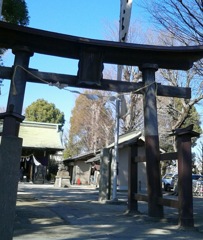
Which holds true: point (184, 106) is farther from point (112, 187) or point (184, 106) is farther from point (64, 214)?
point (64, 214)

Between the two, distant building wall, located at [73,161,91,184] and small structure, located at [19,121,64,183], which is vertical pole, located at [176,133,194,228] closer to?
small structure, located at [19,121,64,183]

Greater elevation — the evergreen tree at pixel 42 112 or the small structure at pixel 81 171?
the evergreen tree at pixel 42 112

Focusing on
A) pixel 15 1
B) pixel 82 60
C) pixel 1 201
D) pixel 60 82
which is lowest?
pixel 1 201

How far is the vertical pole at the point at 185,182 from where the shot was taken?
784 cm

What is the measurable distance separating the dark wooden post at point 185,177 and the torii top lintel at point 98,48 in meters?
2.68

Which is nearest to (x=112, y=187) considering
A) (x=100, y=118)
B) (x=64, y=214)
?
(x=64, y=214)

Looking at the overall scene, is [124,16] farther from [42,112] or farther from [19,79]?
[42,112]

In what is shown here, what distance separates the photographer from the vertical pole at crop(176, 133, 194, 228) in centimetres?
784

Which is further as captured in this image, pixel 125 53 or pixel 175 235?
pixel 125 53

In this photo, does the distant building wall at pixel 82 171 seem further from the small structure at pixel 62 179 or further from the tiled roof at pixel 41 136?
the small structure at pixel 62 179

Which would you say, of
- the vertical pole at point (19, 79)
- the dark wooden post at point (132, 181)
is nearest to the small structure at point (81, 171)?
the dark wooden post at point (132, 181)

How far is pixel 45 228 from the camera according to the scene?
732 centimetres

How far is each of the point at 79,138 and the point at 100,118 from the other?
32.0 ft

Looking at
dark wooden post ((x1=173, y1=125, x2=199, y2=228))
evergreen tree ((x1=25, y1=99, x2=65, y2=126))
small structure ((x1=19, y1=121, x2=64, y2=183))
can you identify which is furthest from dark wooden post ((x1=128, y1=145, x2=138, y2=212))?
evergreen tree ((x1=25, y1=99, x2=65, y2=126))
